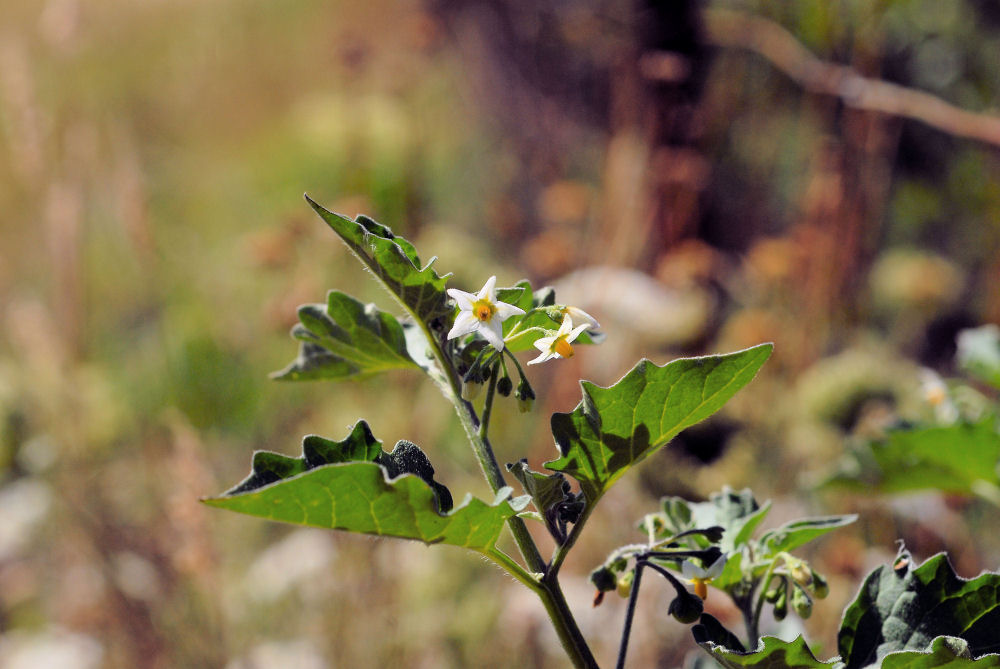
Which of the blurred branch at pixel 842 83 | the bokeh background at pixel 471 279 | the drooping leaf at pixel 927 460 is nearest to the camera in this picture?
the drooping leaf at pixel 927 460

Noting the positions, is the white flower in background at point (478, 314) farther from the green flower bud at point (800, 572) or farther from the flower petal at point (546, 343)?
the green flower bud at point (800, 572)

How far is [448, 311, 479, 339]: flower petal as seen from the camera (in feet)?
1.11

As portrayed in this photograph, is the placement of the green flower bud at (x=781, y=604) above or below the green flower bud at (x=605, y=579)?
below

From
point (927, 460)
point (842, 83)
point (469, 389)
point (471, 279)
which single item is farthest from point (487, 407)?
point (842, 83)

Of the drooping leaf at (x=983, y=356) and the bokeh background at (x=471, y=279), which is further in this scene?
the bokeh background at (x=471, y=279)

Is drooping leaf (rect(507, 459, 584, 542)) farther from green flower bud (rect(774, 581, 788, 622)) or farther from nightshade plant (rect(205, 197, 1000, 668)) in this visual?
green flower bud (rect(774, 581, 788, 622))

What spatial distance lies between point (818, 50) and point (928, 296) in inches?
23.9

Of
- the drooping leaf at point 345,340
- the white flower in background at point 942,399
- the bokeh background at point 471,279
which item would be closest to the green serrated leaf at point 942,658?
the drooping leaf at point 345,340

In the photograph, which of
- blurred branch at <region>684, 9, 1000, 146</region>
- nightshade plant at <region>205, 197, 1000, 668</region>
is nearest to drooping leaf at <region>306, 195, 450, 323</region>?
nightshade plant at <region>205, 197, 1000, 668</region>

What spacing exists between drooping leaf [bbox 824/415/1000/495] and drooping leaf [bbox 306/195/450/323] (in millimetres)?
363

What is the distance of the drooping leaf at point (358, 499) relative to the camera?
274 mm

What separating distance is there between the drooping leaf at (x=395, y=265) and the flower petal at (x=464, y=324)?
0.01 meters

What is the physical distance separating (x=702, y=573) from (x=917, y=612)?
0.09 metres

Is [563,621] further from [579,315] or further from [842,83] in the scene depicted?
[842,83]
